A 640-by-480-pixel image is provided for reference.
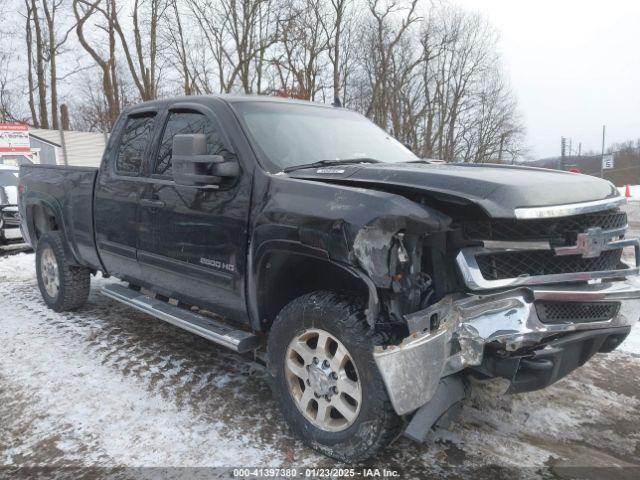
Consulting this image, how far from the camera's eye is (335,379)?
2619mm

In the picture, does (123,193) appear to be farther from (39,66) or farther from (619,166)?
(619,166)

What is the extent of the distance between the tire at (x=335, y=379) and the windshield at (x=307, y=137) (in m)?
0.98

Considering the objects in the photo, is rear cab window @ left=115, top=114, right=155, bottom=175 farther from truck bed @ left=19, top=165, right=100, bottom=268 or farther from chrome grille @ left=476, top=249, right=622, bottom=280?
chrome grille @ left=476, top=249, right=622, bottom=280

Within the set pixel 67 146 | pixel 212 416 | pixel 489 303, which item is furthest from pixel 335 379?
pixel 67 146

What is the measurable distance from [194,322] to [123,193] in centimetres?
138

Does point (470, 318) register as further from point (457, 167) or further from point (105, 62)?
point (105, 62)

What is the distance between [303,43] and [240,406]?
24.3m

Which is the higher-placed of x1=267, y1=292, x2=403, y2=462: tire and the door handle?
the door handle

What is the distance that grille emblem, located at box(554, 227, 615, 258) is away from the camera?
2.41 m

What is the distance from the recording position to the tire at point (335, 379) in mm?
2420

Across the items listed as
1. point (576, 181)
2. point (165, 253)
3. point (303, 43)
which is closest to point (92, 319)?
point (165, 253)

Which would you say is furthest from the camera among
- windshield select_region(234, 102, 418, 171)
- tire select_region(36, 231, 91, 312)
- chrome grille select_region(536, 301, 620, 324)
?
tire select_region(36, 231, 91, 312)

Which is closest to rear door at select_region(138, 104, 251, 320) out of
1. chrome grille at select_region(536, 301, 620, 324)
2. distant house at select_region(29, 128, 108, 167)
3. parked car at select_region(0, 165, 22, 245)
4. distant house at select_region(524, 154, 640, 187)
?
chrome grille at select_region(536, 301, 620, 324)

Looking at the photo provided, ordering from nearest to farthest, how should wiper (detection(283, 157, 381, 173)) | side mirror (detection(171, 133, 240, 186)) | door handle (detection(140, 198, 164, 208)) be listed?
1. side mirror (detection(171, 133, 240, 186))
2. wiper (detection(283, 157, 381, 173))
3. door handle (detection(140, 198, 164, 208))
